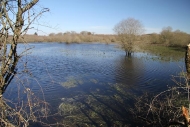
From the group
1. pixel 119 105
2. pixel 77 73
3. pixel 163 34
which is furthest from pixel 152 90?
pixel 163 34

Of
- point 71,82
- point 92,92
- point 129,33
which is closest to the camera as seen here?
point 92,92

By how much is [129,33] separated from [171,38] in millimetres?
25413

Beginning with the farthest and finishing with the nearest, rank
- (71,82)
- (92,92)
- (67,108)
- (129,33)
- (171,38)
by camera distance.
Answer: (171,38) < (129,33) < (71,82) < (92,92) < (67,108)

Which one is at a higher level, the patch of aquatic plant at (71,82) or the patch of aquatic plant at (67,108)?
the patch of aquatic plant at (71,82)

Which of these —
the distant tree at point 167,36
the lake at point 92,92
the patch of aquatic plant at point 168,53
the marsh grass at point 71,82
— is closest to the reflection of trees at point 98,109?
the lake at point 92,92

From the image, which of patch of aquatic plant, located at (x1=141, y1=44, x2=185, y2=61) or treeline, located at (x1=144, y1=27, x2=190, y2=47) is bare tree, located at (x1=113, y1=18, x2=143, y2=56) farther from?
treeline, located at (x1=144, y1=27, x2=190, y2=47)

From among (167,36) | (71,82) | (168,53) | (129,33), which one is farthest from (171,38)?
(71,82)

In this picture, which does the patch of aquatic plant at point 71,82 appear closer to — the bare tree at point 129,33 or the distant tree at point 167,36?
the bare tree at point 129,33

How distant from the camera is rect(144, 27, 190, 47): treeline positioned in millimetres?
44319

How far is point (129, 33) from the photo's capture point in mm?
30516

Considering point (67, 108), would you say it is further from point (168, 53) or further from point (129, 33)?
point (168, 53)

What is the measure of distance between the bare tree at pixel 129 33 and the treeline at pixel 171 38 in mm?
13866

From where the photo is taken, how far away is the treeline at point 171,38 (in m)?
44.3

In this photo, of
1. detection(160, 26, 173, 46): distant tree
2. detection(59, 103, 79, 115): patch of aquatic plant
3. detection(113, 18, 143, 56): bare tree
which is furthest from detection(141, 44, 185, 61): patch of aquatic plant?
detection(59, 103, 79, 115): patch of aquatic plant
